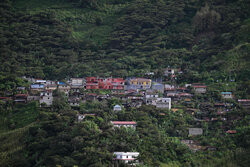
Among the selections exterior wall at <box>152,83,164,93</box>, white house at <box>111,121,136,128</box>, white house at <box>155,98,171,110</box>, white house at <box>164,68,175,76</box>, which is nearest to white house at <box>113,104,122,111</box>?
white house at <box>111,121,136,128</box>

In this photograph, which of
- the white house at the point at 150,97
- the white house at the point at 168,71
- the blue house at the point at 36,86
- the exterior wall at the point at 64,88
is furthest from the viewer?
the white house at the point at 168,71

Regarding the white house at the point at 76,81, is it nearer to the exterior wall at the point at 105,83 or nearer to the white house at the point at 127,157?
the exterior wall at the point at 105,83

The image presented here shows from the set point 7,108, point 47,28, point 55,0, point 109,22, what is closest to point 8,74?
point 7,108

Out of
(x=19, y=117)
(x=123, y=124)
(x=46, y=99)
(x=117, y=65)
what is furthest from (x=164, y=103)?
(x=19, y=117)

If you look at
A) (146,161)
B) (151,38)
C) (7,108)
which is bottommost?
(146,161)

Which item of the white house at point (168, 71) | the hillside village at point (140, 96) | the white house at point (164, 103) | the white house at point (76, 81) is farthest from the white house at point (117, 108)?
the white house at point (168, 71)

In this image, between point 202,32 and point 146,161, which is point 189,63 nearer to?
point 202,32

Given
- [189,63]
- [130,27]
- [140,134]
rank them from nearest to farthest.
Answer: [140,134] → [189,63] → [130,27]
